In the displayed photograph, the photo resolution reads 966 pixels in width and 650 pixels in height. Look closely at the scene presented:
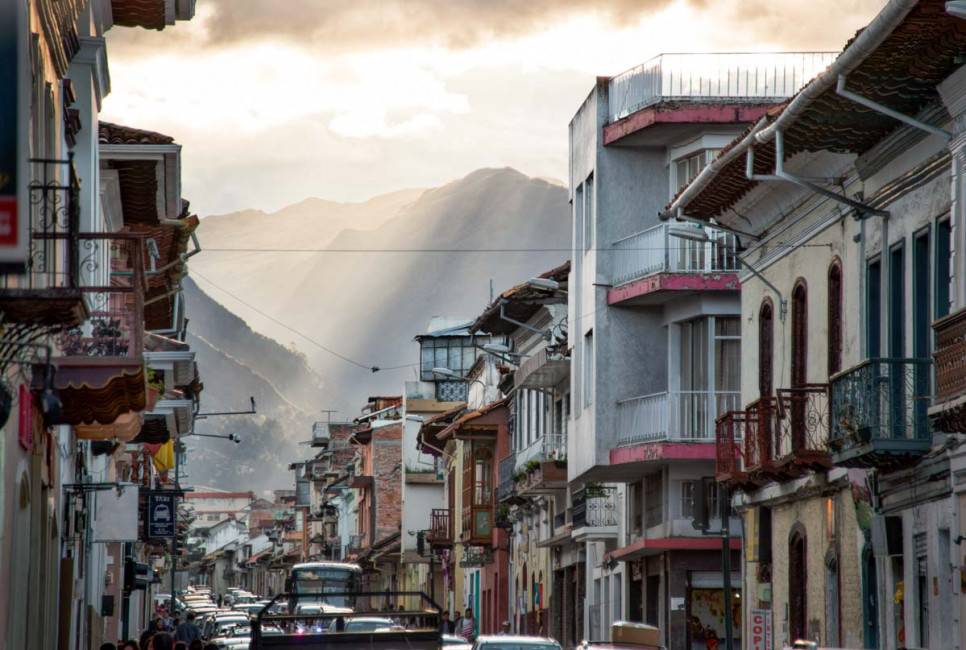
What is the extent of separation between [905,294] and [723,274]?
13.7m

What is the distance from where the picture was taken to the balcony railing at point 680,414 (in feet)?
114

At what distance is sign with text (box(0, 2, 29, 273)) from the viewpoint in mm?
8781

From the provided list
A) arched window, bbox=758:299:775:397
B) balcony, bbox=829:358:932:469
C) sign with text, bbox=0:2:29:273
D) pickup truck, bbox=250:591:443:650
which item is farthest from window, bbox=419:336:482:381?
sign with text, bbox=0:2:29:273

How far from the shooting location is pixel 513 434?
55.6m

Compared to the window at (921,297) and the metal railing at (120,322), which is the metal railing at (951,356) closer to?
the window at (921,297)

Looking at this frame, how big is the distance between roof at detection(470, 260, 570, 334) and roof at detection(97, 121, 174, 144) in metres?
21.3

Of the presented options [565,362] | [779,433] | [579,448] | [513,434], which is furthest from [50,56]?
[513,434]

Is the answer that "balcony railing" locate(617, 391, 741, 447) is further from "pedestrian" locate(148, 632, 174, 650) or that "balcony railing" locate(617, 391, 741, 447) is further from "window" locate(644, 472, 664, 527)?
"pedestrian" locate(148, 632, 174, 650)

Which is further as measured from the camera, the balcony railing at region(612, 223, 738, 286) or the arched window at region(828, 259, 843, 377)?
the balcony railing at region(612, 223, 738, 286)

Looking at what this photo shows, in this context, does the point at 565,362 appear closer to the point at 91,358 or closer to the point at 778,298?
the point at 778,298

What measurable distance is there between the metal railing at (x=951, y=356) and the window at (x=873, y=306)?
4573 mm

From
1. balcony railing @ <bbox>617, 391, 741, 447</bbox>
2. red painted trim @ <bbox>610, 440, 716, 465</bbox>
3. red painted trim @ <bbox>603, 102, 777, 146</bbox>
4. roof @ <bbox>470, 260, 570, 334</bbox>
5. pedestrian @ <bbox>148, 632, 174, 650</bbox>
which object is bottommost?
pedestrian @ <bbox>148, 632, 174, 650</bbox>

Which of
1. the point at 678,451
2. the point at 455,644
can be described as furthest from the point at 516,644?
the point at 678,451

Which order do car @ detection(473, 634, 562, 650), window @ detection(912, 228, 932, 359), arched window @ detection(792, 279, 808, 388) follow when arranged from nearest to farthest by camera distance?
window @ detection(912, 228, 932, 359) → car @ detection(473, 634, 562, 650) → arched window @ detection(792, 279, 808, 388)
